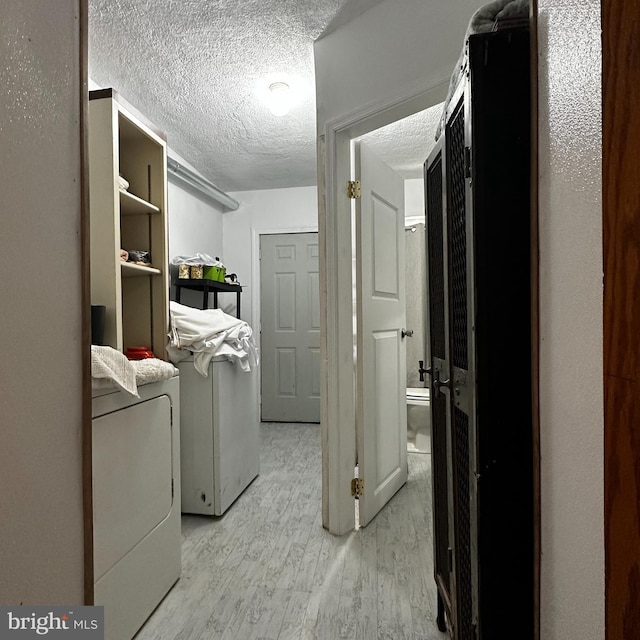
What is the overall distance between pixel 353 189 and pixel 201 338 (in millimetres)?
1115

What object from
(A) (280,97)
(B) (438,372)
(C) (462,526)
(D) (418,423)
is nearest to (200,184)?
(A) (280,97)

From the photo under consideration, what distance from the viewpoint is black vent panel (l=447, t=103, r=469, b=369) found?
913mm

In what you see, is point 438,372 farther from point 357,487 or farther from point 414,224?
point 414,224

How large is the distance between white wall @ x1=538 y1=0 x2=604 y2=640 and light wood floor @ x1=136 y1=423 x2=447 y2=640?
98cm

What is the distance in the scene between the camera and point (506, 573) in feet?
2.65

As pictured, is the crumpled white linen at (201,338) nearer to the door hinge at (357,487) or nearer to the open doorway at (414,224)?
the door hinge at (357,487)

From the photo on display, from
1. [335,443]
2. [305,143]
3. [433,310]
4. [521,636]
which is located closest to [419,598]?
[335,443]

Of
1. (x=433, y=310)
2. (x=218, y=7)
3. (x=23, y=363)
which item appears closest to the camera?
(x=23, y=363)

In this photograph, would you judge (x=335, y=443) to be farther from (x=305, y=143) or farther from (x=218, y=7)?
(x=305, y=143)

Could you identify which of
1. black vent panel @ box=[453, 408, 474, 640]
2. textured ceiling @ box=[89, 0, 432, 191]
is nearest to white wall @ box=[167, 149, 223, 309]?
textured ceiling @ box=[89, 0, 432, 191]

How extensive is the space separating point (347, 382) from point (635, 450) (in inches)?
68.6

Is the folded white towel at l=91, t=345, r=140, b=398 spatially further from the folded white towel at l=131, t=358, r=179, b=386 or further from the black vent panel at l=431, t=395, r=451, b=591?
the black vent panel at l=431, t=395, r=451, b=591

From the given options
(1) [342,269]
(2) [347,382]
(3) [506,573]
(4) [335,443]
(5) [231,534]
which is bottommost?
(5) [231,534]

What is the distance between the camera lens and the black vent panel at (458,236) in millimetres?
913
